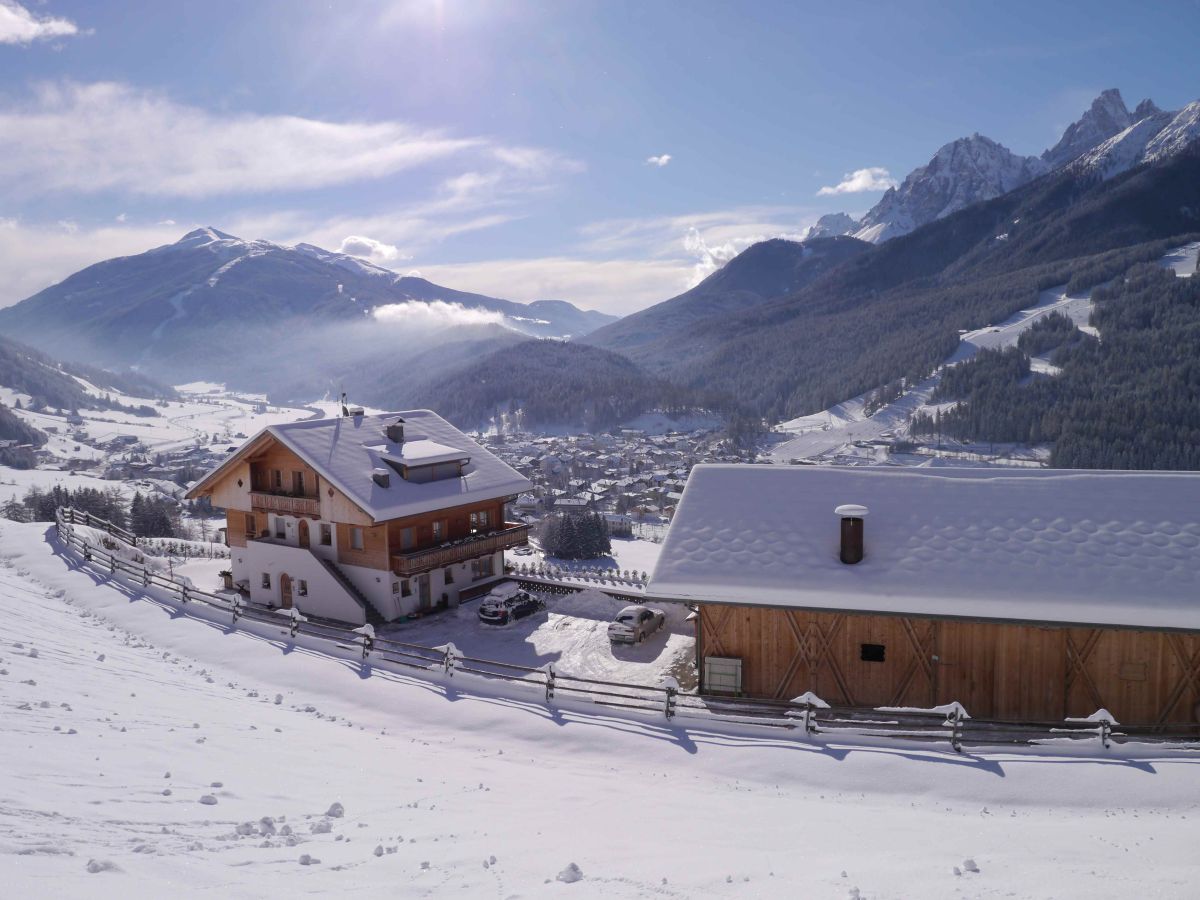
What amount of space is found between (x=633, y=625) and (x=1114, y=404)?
570 feet

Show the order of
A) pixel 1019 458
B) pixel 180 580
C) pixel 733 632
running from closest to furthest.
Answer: pixel 733 632 < pixel 180 580 < pixel 1019 458

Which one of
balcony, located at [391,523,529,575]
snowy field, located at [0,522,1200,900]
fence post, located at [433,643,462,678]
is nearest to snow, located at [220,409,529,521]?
balcony, located at [391,523,529,575]

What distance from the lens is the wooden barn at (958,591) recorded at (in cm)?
2256

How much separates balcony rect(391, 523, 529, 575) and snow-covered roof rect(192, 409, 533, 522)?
1.89m

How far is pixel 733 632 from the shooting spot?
25.5 metres

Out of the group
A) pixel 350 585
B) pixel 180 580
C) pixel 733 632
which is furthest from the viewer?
pixel 350 585

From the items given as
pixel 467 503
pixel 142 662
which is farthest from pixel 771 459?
pixel 142 662

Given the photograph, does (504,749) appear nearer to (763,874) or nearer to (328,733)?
(328,733)

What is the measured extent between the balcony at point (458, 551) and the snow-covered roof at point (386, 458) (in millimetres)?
1888

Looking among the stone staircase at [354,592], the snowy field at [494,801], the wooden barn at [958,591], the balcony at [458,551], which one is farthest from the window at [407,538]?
the wooden barn at [958,591]

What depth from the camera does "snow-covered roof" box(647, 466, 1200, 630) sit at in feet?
75.4

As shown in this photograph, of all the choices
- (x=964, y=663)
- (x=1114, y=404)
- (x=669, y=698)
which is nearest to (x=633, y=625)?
(x=669, y=698)

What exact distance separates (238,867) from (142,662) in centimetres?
1530

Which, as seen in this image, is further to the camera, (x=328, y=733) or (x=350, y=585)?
(x=350, y=585)
